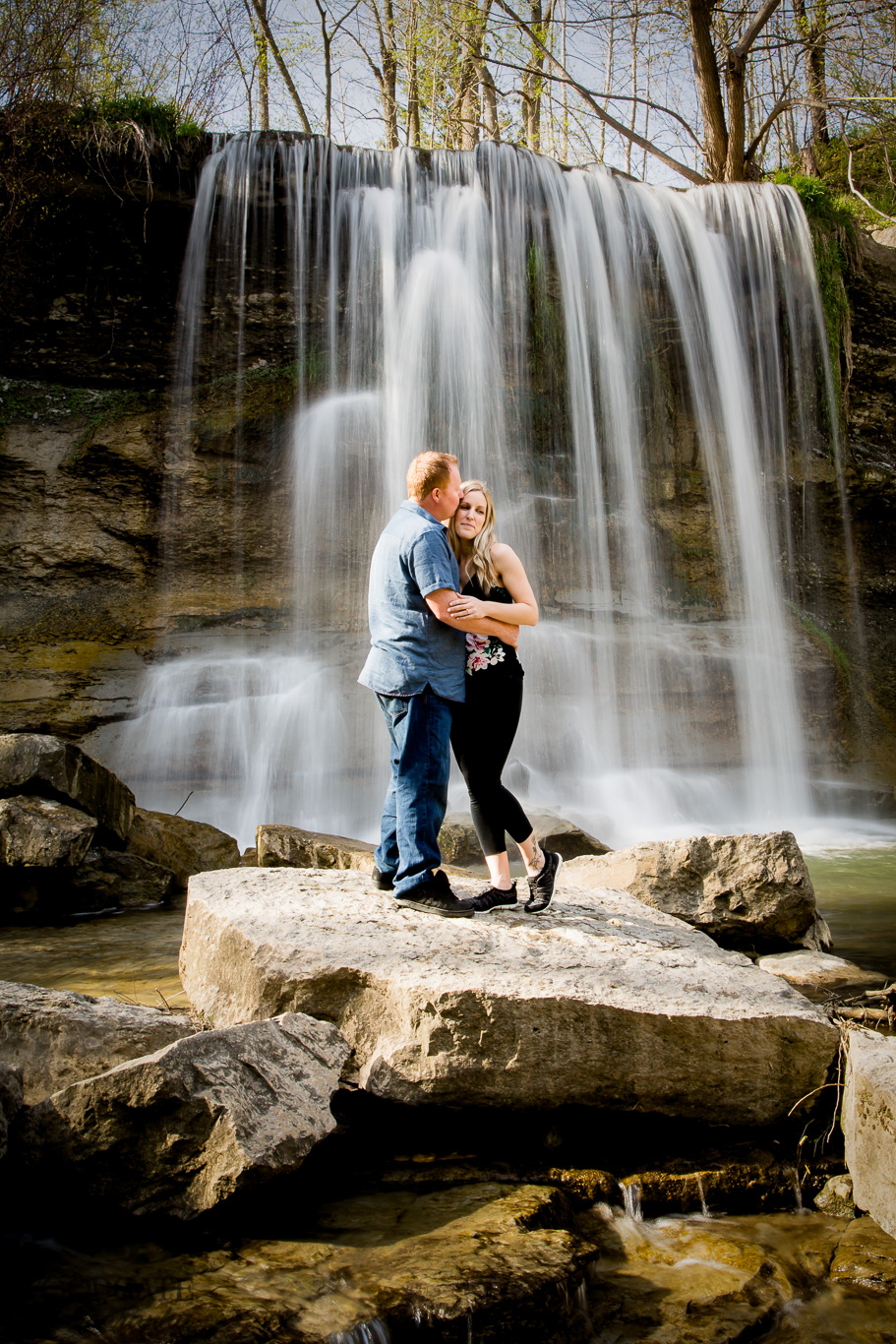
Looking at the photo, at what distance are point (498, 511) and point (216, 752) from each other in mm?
4572

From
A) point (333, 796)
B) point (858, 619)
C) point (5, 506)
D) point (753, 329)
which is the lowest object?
point (333, 796)

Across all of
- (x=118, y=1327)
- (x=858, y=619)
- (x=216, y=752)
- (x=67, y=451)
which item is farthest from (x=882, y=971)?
(x=67, y=451)

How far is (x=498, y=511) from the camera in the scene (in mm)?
11406

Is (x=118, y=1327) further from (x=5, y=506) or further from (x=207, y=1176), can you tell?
(x=5, y=506)

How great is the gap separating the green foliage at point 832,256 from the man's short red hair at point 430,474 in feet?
37.1

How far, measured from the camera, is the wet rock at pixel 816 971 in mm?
4203

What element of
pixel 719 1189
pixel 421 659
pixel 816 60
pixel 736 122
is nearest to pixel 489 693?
pixel 421 659

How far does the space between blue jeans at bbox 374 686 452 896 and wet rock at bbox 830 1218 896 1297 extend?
161cm

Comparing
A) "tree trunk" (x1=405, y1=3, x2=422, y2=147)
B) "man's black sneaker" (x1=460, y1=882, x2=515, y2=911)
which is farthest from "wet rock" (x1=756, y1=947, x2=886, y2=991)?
"tree trunk" (x1=405, y1=3, x2=422, y2=147)

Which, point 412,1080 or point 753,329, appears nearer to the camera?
point 412,1080

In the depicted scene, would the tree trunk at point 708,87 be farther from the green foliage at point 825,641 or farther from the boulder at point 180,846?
the boulder at point 180,846

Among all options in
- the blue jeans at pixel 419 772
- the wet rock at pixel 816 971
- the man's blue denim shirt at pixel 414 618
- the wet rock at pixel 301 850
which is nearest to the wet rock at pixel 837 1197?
the blue jeans at pixel 419 772

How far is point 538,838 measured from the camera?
22.6 ft

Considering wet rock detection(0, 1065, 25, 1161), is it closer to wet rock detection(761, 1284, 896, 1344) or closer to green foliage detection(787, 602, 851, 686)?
wet rock detection(761, 1284, 896, 1344)
